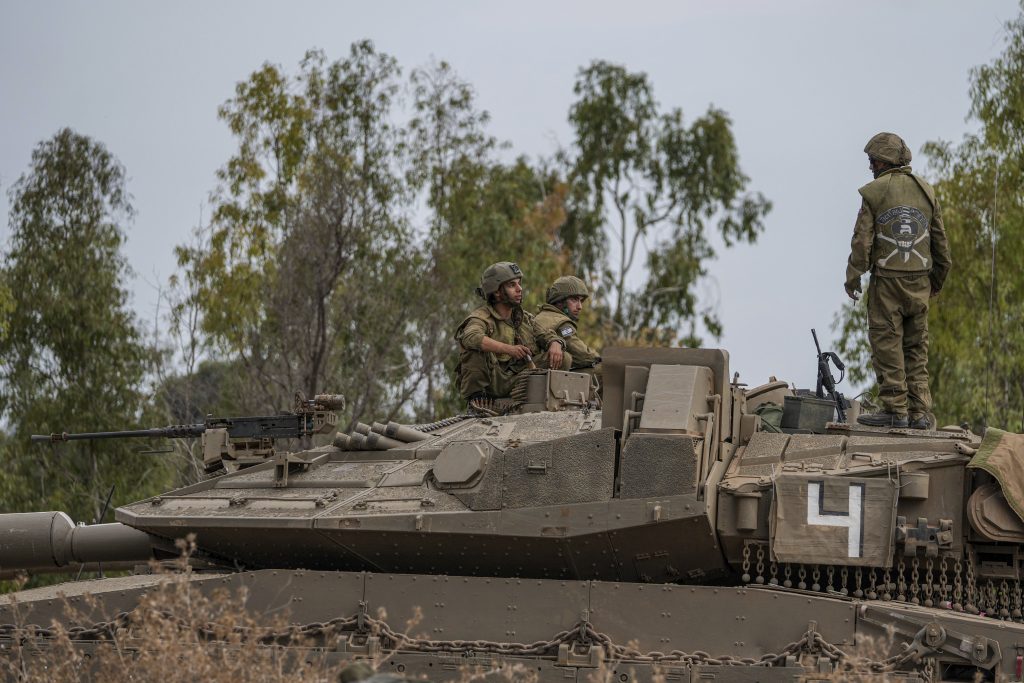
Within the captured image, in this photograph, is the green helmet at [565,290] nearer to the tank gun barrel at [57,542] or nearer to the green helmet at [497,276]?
the green helmet at [497,276]

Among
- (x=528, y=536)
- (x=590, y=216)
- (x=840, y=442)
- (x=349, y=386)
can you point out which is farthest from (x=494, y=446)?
(x=590, y=216)

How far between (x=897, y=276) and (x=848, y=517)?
2323 millimetres

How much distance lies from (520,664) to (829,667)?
6.87 ft

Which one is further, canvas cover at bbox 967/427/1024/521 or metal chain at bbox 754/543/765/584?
metal chain at bbox 754/543/765/584

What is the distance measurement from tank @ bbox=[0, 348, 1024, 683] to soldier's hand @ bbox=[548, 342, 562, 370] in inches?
83.9

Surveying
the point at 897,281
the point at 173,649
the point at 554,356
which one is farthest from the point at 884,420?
the point at 173,649

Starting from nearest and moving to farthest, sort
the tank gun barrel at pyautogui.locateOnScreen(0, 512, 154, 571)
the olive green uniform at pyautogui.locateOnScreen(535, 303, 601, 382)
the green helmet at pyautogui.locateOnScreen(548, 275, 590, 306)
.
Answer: the tank gun barrel at pyautogui.locateOnScreen(0, 512, 154, 571)
the olive green uniform at pyautogui.locateOnScreen(535, 303, 601, 382)
the green helmet at pyautogui.locateOnScreen(548, 275, 590, 306)

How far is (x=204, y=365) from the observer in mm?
47594

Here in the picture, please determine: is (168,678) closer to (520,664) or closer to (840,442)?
(520,664)

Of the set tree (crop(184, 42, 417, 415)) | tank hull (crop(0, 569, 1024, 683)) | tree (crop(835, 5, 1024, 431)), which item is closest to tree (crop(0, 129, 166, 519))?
tree (crop(184, 42, 417, 415))

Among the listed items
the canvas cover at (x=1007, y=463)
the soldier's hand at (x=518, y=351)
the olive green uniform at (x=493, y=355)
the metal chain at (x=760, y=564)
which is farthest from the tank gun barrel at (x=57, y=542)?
the canvas cover at (x=1007, y=463)

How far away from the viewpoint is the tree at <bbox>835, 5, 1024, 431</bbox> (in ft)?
86.8

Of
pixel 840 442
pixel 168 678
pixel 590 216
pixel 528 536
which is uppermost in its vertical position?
pixel 590 216

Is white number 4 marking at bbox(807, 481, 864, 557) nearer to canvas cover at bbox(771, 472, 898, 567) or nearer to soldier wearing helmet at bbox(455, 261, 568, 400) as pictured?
canvas cover at bbox(771, 472, 898, 567)
